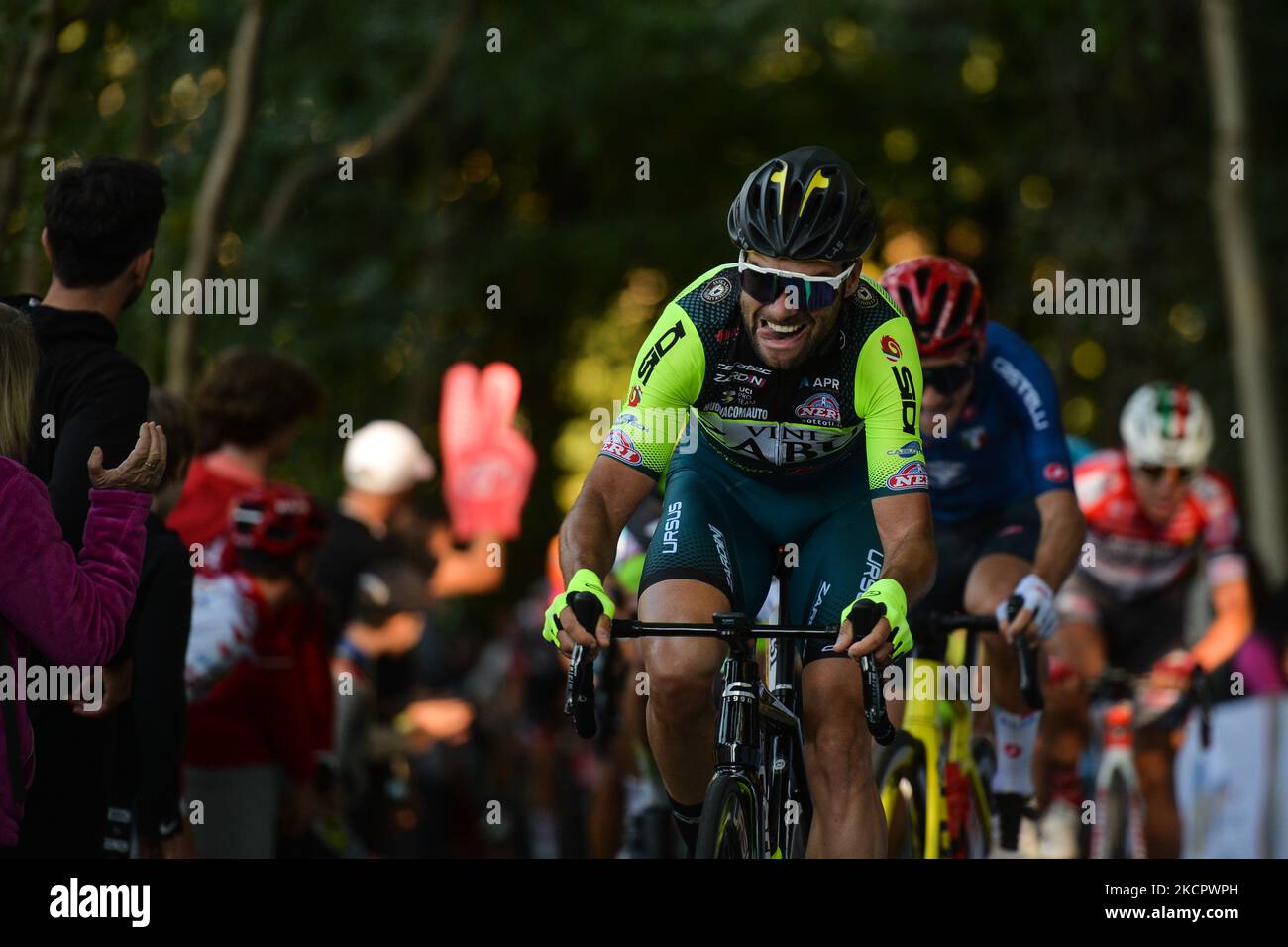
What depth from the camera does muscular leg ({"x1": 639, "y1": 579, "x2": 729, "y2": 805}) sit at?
215 inches

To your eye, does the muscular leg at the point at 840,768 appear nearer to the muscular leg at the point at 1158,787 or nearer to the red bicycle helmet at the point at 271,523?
the red bicycle helmet at the point at 271,523

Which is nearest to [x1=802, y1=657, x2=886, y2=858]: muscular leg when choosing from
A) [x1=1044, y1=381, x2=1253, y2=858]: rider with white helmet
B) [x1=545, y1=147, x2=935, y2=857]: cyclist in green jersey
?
[x1=545, y1=147, x2=935, y2=857]: cyclist in green jersey

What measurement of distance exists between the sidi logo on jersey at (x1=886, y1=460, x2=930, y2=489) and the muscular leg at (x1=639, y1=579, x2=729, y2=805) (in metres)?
0.57

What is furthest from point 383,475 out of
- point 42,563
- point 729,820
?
point 42,563

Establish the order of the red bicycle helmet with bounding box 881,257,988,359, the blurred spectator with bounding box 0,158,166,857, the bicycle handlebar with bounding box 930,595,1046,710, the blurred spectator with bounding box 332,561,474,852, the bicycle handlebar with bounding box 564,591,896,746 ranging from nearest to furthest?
the blurred spectator with bounding box 0,158,166,857, the bicycle handlebar with bounding box 564,591,896,746, the bicycle handlebar with bounding box 930,595,1046,710, the red bicycle helmet with bounding box 881,257,988,359, the blurred spectator with bounding box 332,561,474,852

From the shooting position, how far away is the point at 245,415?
24.4 ft

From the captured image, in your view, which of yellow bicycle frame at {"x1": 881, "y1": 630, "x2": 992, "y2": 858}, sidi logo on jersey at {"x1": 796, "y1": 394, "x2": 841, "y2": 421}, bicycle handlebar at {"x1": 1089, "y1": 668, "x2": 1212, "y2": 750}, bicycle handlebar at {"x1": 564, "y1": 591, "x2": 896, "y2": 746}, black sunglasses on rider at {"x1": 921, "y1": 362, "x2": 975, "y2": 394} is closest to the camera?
bicycle handlebar at {"x1": 564, "y1": 591, "x2": 896, "y2": 746}

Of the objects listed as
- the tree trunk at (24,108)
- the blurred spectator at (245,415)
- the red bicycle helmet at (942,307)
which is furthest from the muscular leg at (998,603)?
the tree trunk at (24,108)

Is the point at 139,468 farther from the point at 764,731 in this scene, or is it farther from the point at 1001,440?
the point at 1001,440

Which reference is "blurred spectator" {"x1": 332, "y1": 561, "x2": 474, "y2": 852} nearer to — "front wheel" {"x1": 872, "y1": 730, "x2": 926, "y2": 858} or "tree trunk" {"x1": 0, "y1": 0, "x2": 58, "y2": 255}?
"tree trunk" {"x1": 0, "y1": 0, "x2": 58, "y2": 255}

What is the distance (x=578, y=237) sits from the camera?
22.8 metres

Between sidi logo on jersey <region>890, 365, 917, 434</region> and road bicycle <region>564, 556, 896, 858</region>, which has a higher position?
sidi logo on jersey <region>890, 365, 917, 434</region>
